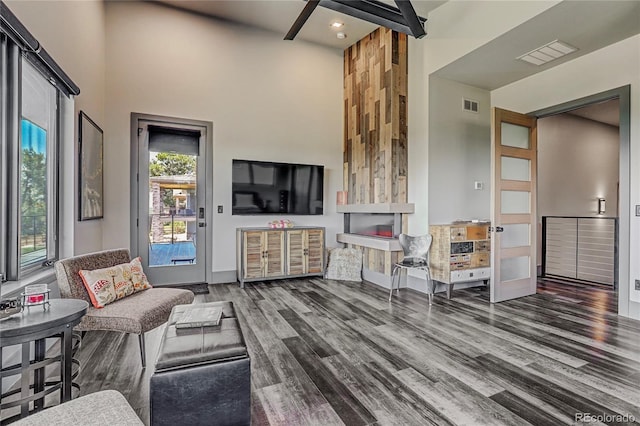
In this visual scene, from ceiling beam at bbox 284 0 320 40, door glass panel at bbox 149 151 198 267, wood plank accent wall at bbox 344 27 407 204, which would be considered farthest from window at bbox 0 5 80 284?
wood plank accent wall at bbox 344 27 407 204

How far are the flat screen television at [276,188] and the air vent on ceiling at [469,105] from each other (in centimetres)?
239

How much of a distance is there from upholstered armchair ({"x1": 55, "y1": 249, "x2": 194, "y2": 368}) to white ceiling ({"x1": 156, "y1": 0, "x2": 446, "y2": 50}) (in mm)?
3834

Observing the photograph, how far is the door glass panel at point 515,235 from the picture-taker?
13.9 ft

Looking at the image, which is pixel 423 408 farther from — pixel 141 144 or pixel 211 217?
pixel 141 144

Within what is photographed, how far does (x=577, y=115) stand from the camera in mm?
6461

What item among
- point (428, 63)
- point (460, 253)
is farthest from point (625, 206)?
point (428, 63)

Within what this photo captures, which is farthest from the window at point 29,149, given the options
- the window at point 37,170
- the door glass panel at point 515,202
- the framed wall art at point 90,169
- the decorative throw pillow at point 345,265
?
the door glass panel at point 515,202

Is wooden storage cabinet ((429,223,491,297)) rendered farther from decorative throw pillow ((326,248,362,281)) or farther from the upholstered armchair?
the upholstered armchair

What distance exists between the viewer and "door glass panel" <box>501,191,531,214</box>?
13.8 feet

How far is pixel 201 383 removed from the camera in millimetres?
1510

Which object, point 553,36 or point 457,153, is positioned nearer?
point 553,36

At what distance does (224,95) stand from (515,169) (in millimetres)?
4325

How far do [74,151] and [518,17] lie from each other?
4.50 m
